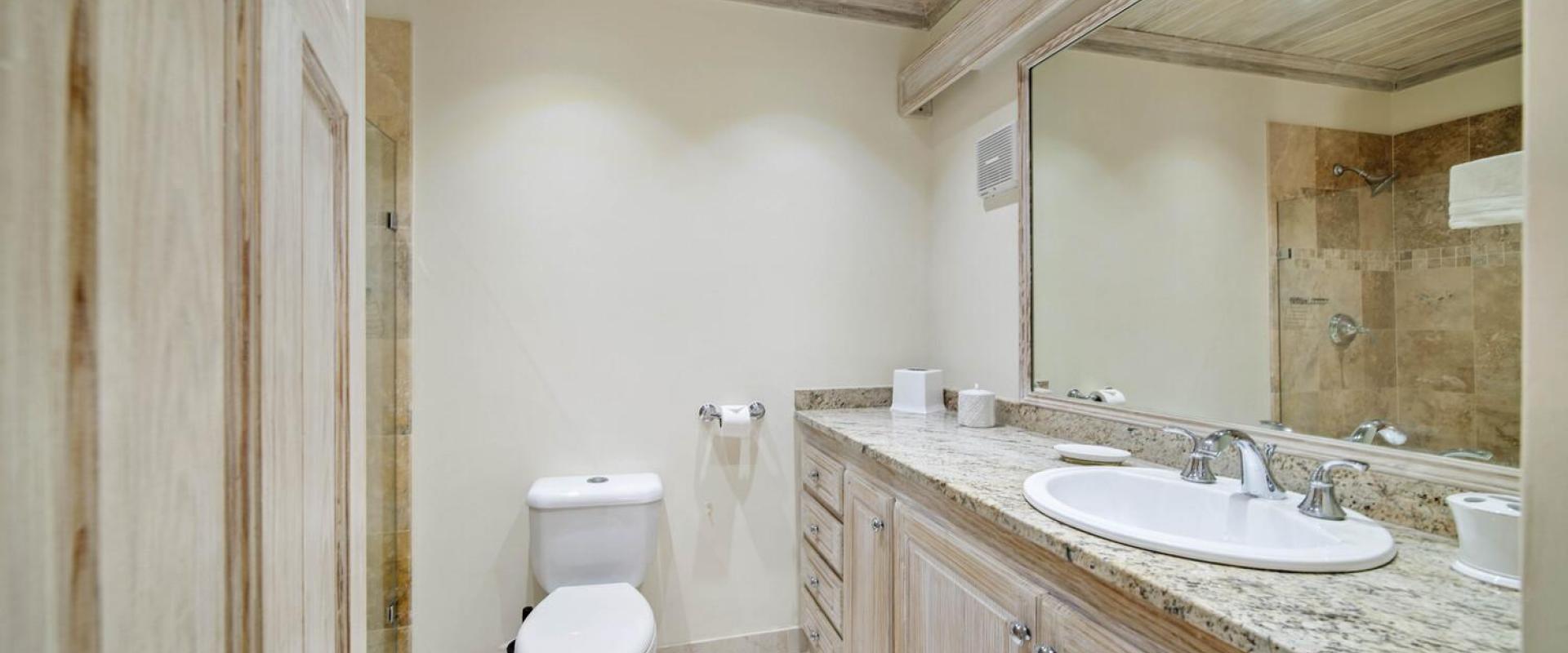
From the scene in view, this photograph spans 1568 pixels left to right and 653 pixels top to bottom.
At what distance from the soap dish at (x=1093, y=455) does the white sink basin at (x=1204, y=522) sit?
0.06 metres

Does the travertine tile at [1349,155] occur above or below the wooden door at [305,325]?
→ above

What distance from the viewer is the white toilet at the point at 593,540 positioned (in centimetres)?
188

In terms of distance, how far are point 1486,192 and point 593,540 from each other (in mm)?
2144

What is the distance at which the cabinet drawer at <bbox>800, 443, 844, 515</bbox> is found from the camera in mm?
1978

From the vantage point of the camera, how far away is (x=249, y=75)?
0.33 metres

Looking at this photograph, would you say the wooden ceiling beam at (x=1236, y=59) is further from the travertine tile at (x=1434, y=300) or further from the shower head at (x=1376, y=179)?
the travertine tile at (x=1434, y=300)

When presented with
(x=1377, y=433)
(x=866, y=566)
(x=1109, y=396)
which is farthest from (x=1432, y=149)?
(x=866, y=566)

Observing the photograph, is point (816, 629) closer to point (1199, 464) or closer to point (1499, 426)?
point (1199, 464)

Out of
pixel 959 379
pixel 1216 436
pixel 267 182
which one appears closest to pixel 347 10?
pixel 267 182

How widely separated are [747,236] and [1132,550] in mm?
1682

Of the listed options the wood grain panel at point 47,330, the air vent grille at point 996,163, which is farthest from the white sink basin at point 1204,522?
the wood grain panel at point 47,330

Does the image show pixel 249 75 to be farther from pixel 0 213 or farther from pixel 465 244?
pixel 465 244

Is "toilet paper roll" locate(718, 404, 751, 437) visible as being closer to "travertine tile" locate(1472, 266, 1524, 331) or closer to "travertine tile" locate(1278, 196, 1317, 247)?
"travertine tile" locate(1278, 196, 1317, 247)

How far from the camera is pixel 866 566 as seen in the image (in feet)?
5.71
